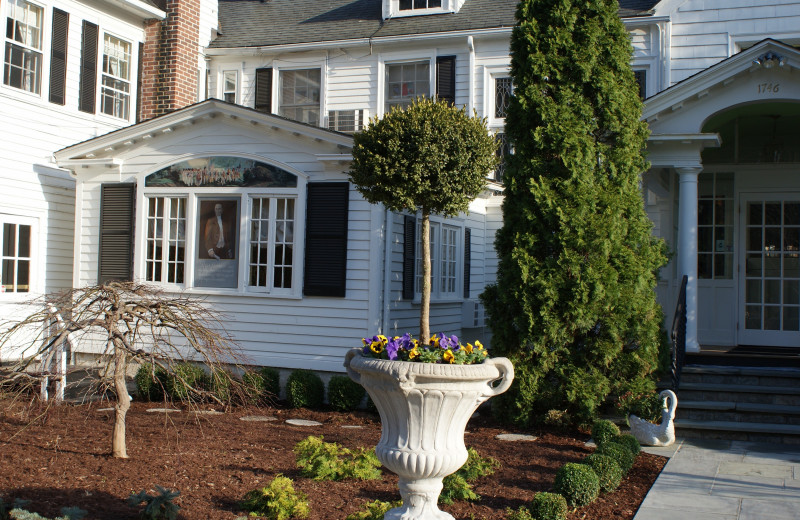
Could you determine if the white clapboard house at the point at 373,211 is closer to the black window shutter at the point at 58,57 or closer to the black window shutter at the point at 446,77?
the black window shutter at the point at 58,57

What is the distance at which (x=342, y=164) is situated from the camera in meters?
10.4

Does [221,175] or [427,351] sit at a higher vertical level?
[221,175]

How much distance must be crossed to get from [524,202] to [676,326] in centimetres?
242

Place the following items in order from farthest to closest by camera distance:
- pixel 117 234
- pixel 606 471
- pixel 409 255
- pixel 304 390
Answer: pixel 117 234, pixel 409 255, pixel 304 390, pixel 606 471

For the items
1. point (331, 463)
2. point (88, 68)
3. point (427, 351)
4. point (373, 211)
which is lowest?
point (331, 463)

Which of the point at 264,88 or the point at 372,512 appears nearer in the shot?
the point at 372,512

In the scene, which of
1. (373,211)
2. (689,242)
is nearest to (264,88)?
(373,211)

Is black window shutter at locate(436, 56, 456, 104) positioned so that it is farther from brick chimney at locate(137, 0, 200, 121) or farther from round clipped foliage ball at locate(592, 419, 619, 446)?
round clipped foliage ball at locate(592, 419, 619, 446)

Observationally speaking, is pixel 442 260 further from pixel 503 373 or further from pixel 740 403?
pixel 503 373

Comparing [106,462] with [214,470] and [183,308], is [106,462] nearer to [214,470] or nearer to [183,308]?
[214,470]

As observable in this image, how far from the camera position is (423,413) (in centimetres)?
437

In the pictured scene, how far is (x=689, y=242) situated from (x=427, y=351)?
6657 millimetres

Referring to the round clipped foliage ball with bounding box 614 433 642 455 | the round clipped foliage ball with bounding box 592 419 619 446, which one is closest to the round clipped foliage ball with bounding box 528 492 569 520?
the round clipped foliage ball with bounding box 614 433 642 455

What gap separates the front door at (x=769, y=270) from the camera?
→ 37.0 ft
